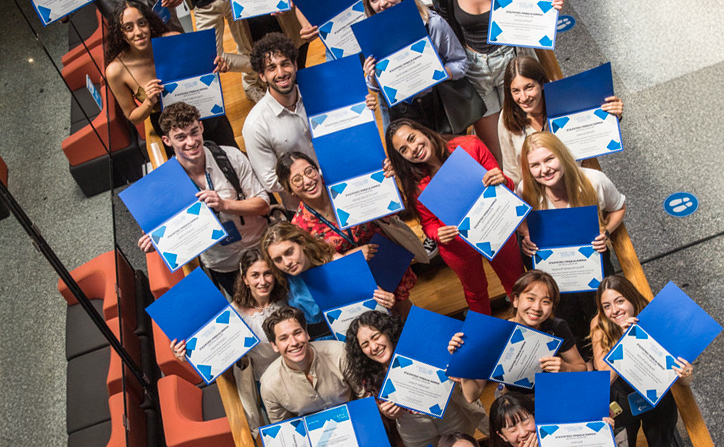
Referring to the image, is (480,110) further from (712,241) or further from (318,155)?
(712,241)

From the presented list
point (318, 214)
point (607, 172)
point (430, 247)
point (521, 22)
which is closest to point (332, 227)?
point (318, 214)

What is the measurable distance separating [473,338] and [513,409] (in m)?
0.31

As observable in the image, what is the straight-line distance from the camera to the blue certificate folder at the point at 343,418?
2848mm

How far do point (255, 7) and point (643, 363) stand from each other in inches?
→ 98.7

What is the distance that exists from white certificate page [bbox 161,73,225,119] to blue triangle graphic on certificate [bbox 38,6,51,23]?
2.39 feet

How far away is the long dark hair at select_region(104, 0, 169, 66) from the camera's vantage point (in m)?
3.70

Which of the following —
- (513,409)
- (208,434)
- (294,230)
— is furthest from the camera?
(208,434)

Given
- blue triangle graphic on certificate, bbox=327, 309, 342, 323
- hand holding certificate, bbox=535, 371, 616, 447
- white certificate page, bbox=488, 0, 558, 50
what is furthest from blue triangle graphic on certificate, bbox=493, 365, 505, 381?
white certificate page, bbox=488, 0, 558, 50

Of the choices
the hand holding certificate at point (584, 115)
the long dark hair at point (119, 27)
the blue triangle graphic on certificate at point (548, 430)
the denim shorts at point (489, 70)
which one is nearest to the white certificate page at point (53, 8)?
the long dark hair at point (119, 27)

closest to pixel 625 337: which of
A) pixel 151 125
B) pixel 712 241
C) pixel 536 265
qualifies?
pixel 536 265

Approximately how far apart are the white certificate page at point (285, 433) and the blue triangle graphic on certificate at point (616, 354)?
4.07 feet

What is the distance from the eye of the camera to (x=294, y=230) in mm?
3203

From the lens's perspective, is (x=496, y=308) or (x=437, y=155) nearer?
(x=437, y=155)

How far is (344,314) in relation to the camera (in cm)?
320
